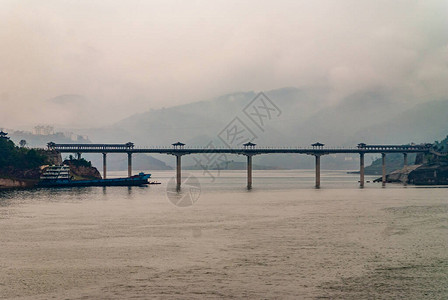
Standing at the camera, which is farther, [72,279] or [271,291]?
[72,279]

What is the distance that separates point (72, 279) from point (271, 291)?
1815 cm

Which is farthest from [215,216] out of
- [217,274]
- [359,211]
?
[217,274]

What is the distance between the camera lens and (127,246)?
6375cm

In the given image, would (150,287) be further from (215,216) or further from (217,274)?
(215,216)

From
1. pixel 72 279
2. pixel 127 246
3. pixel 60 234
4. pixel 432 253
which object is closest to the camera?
pixel 72 279

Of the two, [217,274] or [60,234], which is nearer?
[217,274]

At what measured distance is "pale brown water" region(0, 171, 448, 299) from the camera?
4450 centimetres

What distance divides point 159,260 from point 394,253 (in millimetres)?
26265

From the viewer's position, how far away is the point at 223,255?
5806 centimetres

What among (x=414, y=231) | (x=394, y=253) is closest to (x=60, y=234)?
(x=394, y=253)

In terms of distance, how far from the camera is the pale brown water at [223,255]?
44.5 m

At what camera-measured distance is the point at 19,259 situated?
55.9 meters

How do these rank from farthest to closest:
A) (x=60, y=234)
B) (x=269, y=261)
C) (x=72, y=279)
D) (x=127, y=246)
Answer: (x=60, y=234)
(x=127, y=246)
(x=269, y=261)
(x=72, y=279)

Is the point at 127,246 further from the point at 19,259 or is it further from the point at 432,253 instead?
the point at 432,253
